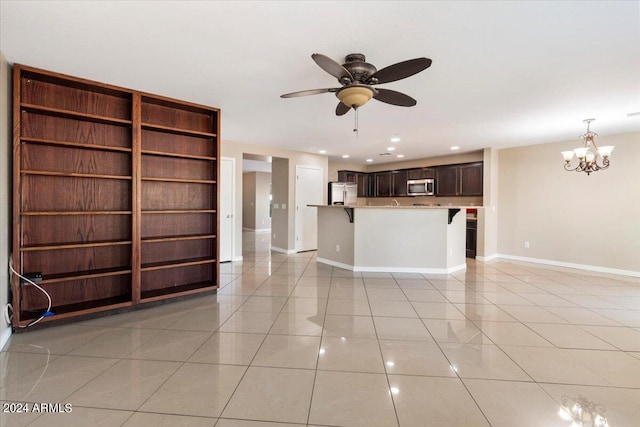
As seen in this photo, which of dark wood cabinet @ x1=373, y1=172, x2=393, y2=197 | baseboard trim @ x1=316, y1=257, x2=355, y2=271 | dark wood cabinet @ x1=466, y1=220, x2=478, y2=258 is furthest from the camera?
dark wood cabinet @ x1=373, y1=172, x2=393, y2=197

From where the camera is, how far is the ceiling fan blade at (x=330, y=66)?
1865mm

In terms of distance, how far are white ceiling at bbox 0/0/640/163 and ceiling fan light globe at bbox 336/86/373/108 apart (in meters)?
0.31

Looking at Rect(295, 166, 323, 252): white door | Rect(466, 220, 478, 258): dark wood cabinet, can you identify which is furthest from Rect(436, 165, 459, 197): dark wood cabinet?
Rect(295, 166, 323, 252): white door

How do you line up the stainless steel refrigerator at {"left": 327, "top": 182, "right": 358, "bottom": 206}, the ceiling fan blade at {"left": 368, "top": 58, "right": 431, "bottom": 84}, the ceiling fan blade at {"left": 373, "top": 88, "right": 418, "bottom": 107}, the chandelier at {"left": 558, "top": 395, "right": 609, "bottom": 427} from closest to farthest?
1. the chandelier at {"left": 558, "top": 395, "right": 609, "bottom": 427}
2. the ceiling fan blade at {"left": 368, "top": 58, "right": 431, "bottom": 84}
3. the ceiling fan blade at {"left": 373, "top": 88, "right": 418, "bottom": 107}
4. the stainless steel refrigerator at {"left": 327, "top": 182, "right": 358, "bottom": 206}

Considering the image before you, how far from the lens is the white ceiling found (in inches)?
72.5

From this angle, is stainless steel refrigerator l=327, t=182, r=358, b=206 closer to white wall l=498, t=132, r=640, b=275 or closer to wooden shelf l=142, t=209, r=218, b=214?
white wall l=498, t=132, r=640, b=275

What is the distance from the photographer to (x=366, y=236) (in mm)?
5062

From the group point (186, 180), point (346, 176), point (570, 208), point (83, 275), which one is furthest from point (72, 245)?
point (570, 208)

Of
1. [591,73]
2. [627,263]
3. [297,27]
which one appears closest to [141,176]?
[297,27]

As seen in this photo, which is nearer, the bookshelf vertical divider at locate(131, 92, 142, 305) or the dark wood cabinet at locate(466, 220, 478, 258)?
the bookshelf vertical divider at locate(131, 92, 142, 305)

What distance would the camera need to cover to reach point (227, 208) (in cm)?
575

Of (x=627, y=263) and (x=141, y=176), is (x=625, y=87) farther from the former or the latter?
(x=141, y=176)

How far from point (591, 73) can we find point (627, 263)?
4.08 metres

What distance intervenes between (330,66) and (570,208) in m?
5.84
